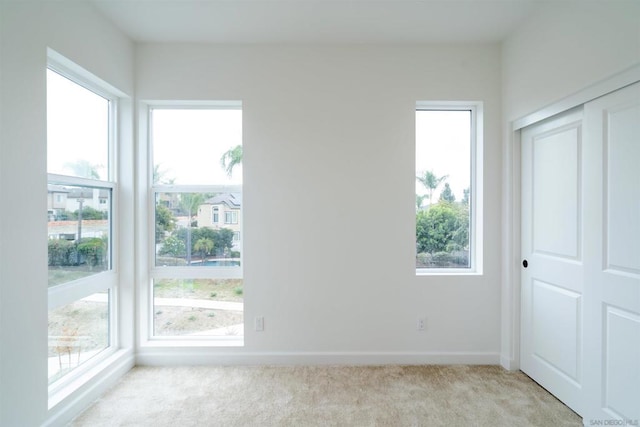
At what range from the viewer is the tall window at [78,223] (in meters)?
1.98

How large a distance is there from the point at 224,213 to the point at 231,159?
498mm

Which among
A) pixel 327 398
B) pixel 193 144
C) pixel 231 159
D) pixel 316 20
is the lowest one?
pixel 327 398

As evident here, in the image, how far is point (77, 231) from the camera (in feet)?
7.15

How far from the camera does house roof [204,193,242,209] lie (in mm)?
2768

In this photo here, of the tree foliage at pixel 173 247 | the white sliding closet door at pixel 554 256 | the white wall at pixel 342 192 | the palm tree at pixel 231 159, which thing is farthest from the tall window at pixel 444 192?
the tree foliage at pixel 173 247

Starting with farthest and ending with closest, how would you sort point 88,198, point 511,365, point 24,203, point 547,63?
point 511,365, point 88,198, point 547,63, point 24,203

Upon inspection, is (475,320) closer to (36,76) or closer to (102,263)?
(102,263)

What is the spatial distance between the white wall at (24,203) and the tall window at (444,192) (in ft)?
8.89

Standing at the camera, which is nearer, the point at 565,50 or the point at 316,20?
the point at 565,50

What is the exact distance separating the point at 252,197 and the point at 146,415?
169cm

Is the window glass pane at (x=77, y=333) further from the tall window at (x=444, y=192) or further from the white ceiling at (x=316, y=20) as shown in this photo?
the tall window at (x=444, y=192)

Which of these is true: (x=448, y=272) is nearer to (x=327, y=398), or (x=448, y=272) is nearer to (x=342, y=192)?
(x=342, y=192)

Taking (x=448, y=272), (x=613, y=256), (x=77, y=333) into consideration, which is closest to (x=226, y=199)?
(x=77, y=333)

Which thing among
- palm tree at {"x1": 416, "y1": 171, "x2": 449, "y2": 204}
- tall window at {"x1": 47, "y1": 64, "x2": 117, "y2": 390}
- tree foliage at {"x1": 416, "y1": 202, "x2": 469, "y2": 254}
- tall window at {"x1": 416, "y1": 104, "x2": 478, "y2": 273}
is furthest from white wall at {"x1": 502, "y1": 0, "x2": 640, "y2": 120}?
tall window at {"x1": 47, "y1": 64, "x2": 117, "y2": 390}
